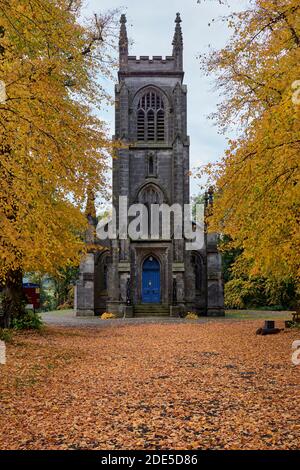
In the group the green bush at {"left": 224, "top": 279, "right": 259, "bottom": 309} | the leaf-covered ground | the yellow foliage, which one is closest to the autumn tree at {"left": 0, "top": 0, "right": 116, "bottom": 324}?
the leaf-covered ground

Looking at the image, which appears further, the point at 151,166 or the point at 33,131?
the point at 151,166

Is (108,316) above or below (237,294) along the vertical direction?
below

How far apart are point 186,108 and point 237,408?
1127 inches

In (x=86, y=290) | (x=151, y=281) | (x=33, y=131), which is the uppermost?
(x=33, y=131)

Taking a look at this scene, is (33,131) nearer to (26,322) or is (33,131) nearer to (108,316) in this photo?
(26,322)

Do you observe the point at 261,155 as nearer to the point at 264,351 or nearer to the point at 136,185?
the point at 264,351

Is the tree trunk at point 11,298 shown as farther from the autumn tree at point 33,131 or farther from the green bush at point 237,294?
the green bush at point 237,294

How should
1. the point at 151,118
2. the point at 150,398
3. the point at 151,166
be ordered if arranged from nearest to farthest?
the point at 150,398 → the point at 151,166 → the point at 151,118

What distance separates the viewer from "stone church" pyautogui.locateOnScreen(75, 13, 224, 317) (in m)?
29.9

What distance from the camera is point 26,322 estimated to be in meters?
16.4

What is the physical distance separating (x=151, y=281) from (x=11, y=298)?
15.8 m

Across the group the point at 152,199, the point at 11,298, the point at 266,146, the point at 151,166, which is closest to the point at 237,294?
the point at 152,199

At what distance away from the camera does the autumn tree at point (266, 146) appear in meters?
8.09

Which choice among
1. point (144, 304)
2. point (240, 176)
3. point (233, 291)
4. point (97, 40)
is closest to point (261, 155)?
point (240, 176)
